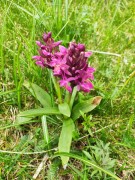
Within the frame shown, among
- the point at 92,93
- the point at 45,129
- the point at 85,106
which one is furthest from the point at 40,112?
the point at 92,93

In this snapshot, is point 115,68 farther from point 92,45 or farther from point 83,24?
point 83,24

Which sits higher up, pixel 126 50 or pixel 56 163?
pixel 126 50

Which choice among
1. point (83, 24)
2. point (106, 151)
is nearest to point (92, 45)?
point (83, 24)

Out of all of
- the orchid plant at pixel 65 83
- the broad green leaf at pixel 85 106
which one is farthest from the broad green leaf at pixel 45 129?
the broad green leaf at pixel 85 106

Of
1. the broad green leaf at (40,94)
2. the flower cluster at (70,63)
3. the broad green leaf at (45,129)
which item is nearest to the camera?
the flower cluster at (70,63)

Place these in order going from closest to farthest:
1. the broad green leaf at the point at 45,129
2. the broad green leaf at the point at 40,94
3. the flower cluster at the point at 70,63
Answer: the flower cluster at the point at 70,63
the broad green leaf at the point at 45,129
the broad green leaf at the point at 40,94

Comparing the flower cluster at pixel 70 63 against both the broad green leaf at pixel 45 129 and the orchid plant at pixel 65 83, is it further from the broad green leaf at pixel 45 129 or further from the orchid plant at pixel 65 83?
the broad green leaf at pixel 45 129

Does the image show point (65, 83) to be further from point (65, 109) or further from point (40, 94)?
point (40, 94)
